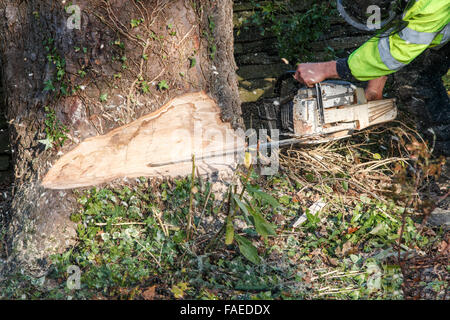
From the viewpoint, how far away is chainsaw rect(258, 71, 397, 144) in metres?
2.97

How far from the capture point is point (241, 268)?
2.23m

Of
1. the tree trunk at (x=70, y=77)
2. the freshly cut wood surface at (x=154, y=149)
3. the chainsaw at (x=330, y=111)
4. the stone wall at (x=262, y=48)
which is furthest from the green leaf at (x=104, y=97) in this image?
the stone wall at (x=262, y=48)

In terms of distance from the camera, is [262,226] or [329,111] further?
[329,111]

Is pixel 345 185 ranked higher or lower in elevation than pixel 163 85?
Answer: lower

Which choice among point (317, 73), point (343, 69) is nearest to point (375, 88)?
point (343, 69)

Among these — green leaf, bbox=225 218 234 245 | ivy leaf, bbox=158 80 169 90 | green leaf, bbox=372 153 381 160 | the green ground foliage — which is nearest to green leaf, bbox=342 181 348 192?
the green ground foliage

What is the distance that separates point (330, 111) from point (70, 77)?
1.72 metres

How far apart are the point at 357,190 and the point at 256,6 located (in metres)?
1.95

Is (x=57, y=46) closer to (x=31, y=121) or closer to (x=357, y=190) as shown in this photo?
(x=31, y=121)

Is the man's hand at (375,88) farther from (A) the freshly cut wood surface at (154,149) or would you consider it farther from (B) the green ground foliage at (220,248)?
(A) the freshly cut wood surface at (154,149)

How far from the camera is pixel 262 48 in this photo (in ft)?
13.1

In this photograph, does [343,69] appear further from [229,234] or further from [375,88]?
[229,234]

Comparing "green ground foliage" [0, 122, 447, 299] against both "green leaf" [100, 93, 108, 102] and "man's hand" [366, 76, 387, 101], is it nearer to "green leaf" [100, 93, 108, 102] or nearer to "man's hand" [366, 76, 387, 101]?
"green leaf" [100, 93, 108, 102]

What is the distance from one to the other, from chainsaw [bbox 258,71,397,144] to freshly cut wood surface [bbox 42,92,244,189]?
2.23 feet
